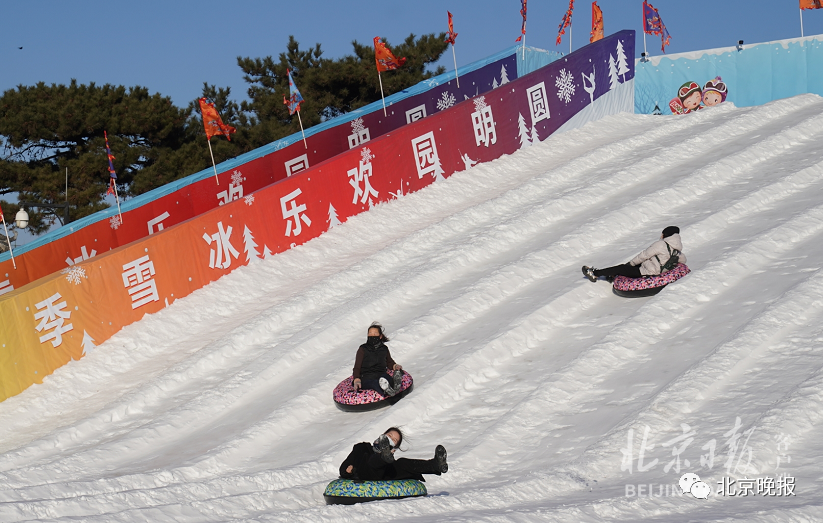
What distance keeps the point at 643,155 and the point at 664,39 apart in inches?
267

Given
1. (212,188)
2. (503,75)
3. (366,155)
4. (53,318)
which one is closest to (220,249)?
(53,318)

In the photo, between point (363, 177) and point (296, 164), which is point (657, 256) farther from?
point (296, 164)

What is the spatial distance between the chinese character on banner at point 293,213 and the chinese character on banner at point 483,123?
4.68 m

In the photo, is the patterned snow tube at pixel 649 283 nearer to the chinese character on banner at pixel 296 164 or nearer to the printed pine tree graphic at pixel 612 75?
the chinese character on banner at pixel 296 164

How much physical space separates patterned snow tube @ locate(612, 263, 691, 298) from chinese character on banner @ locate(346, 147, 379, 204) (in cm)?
676

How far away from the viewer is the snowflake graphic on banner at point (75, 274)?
42.6 ft

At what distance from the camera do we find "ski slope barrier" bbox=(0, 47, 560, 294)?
1675cm

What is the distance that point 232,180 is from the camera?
1898 cm

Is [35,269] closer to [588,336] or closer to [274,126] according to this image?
[588,336]

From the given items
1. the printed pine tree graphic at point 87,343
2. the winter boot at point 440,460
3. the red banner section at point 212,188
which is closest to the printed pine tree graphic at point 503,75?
the red banner section at point 212,188

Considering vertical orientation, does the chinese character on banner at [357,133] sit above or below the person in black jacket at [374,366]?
above

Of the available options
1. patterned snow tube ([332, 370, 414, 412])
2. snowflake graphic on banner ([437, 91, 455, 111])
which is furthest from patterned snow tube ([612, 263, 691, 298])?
snowflake graphic on banner ([437, 91, 455, 111])

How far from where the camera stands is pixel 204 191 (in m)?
18.5

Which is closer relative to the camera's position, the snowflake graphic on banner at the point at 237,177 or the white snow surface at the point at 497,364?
the white snow surface at the point at 497,364
